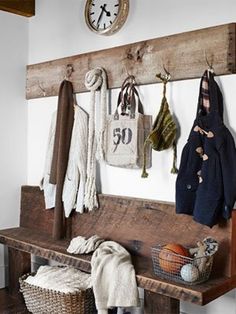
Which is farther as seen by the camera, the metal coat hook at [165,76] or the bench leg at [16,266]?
the bench leg at [16,266]

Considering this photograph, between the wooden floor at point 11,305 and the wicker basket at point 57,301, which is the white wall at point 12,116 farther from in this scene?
the wicker basket at point 57,301

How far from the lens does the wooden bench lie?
6.66 feet

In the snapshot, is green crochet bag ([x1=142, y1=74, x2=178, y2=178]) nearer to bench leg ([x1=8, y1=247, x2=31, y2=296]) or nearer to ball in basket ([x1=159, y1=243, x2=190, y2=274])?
ball in basket ([x1=159, y1=243, x2=190, y2=274])

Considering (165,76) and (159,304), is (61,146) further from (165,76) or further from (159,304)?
(159,304)

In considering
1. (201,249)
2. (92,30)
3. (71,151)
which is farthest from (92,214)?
(92,30)

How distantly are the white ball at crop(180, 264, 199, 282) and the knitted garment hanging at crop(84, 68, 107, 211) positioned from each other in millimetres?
877

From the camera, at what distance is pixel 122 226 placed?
254 centimetres

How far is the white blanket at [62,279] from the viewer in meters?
2.44

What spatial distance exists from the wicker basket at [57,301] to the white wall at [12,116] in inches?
23.3

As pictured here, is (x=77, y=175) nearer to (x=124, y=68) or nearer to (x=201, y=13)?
(x=124, y=68)

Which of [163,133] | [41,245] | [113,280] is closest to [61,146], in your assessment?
[41,245]

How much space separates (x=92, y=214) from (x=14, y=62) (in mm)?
1292

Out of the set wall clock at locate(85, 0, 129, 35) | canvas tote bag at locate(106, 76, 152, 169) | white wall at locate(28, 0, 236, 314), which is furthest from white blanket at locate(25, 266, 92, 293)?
wall clock at locate(85, 0, 129, 35)

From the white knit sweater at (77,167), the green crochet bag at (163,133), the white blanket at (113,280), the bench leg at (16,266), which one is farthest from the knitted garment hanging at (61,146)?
the green crochet bag at (163,133)
